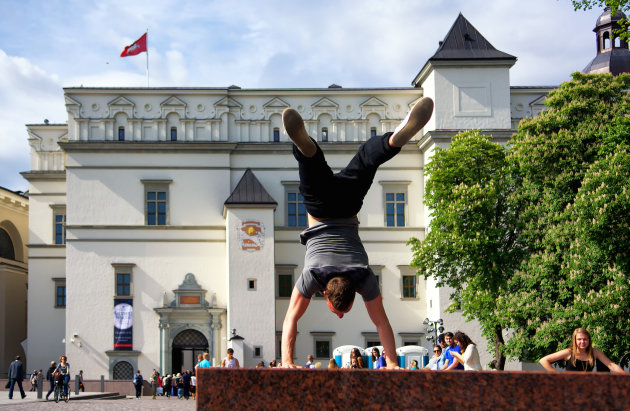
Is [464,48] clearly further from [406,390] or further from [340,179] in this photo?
[406,390]

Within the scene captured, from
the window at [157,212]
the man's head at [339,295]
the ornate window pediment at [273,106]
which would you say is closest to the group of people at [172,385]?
the window at [157,212]

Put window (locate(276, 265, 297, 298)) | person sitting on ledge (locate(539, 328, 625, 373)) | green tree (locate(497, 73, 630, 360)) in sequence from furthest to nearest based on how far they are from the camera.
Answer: window (locate(276, 265, 297, 298)), green tree (locate(497, 73, 630, 360)), person sitting on ledge (locate(539, 328, 625, 373))

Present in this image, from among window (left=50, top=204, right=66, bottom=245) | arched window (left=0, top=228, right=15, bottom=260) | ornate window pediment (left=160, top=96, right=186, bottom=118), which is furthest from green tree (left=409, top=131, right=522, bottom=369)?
arched window (left=0, top=228, right=15, bottom=260)

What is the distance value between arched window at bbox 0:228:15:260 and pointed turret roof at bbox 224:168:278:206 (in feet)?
58.3

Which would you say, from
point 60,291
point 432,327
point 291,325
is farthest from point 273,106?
point 291,325

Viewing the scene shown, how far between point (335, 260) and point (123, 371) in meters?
37.7

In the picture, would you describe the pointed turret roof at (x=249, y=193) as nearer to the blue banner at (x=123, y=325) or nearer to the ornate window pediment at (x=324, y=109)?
the ornate window pediment at (x=324, y=109)

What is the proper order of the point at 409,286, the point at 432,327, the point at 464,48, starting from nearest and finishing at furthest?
the point at 432,327 → the point at 409,286 → the point at 464,48

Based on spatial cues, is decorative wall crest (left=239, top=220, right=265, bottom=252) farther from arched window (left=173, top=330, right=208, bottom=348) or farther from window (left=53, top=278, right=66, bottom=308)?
window (left=53, top=278, right=66, bottom=308)

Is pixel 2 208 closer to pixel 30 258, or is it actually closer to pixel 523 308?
pixel 30 258

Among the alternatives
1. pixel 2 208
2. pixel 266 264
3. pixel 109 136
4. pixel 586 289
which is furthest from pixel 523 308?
pixel 2 208

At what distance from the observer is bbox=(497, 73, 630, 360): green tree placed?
25.9m

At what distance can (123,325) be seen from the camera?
43312 mm

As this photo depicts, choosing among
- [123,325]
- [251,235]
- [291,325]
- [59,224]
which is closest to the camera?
[291,325]
